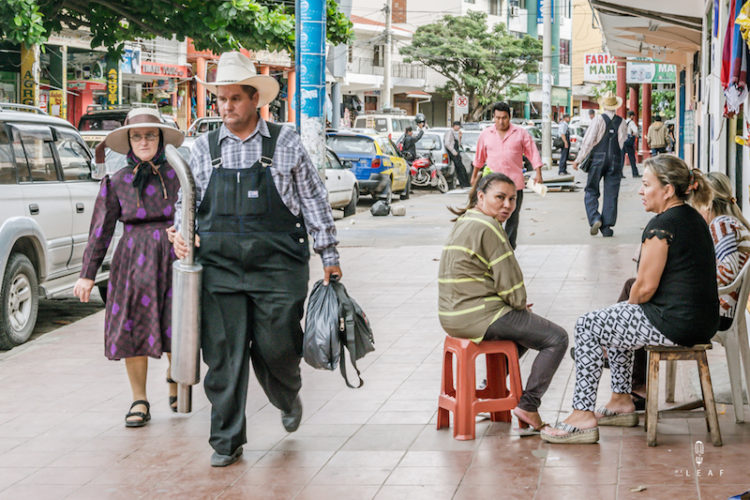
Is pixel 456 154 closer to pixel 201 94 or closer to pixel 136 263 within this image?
pixel 201 94

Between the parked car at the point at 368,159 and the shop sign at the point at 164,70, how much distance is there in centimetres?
1259

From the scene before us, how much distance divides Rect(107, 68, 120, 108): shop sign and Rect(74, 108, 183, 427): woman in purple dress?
25462 millimetres

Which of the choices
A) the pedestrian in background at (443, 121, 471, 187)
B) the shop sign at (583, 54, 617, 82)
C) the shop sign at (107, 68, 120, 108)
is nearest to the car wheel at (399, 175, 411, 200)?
the pedestrian in background at (443, 121, 471, 187)

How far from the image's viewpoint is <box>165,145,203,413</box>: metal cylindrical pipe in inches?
205

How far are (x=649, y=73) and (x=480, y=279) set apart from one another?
2645 centimetres

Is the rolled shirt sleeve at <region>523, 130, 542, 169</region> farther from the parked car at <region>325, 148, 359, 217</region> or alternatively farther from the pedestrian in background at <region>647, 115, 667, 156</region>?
the pedestrian in background at <region>647, 115, 667, 156</region>

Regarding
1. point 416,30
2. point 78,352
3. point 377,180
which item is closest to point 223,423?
point 78,352

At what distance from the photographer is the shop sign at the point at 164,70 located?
113 feet

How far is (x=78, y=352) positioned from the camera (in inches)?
332

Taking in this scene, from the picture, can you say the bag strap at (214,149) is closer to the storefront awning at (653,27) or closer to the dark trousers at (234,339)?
the dark trousers at (234,339)

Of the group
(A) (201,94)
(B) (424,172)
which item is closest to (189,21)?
(B) (424,172)

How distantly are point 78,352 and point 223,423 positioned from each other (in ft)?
11.2

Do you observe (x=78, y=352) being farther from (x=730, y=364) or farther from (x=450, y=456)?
(x=730, y=364)

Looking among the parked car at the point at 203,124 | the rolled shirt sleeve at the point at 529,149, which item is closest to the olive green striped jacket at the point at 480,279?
the rolled shirt sleeve at the point at 529,149
